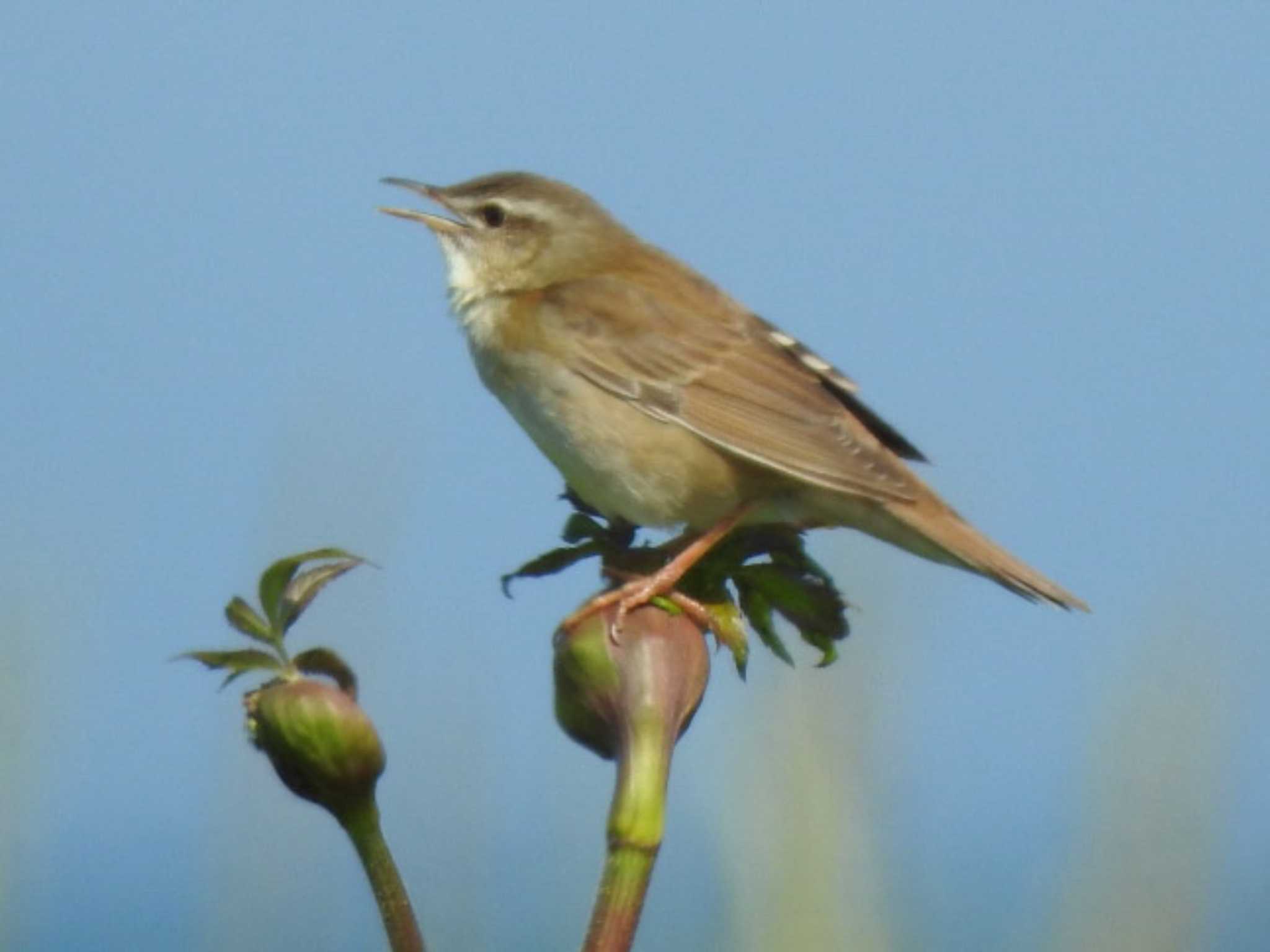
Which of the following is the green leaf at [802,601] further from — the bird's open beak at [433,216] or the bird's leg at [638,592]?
the bird's open beak at [433,216]

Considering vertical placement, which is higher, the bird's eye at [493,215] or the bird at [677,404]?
the bird's eye at [493,215]

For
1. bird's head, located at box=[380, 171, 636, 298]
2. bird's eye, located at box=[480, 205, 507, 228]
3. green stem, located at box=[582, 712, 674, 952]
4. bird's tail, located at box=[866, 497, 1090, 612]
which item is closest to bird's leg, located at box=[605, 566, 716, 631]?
green stem, located at box=[582, 712, 674, 952]

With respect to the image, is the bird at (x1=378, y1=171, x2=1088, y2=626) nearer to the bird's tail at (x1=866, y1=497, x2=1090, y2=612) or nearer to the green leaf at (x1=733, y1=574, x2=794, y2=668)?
the bird's tail at (x1=866, y1=497, x2=1090, y2=612)

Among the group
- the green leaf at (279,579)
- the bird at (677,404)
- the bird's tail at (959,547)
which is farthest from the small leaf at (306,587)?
the bird's tail at (959,547)

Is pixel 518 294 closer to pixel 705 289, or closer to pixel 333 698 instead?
pixel 705 289

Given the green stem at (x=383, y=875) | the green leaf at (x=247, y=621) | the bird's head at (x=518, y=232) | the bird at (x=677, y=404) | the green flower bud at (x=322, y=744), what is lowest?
the green stem at (x=383, y=875)

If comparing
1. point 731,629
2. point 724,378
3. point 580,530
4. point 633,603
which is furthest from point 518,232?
point 633,603
